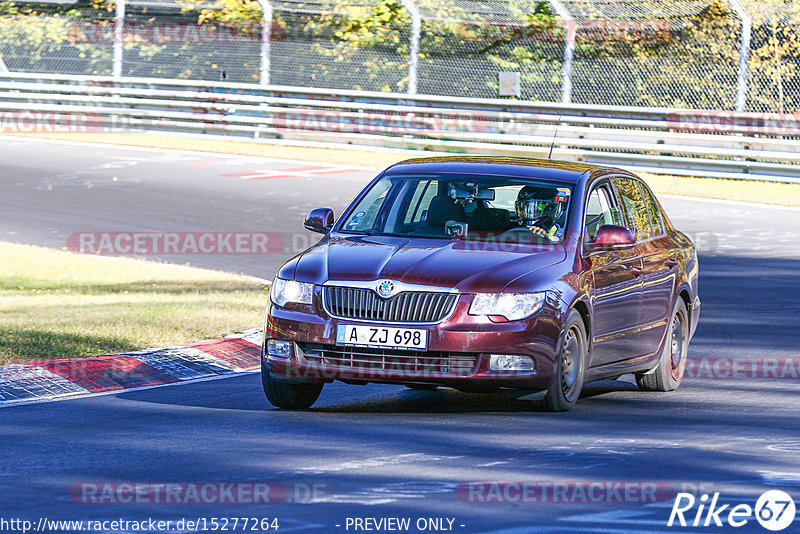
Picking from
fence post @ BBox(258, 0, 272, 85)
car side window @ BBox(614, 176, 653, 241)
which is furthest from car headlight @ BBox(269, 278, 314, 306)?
fence post @ BBox(258, 0, 272, 85)

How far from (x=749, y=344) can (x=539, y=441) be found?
4.60 metres

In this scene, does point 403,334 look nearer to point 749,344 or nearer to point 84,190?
point 749,344

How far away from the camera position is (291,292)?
8.80 metres

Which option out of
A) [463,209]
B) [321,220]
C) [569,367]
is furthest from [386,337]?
[321,220]

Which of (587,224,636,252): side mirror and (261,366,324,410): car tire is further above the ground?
(587,224,636,252): side mirror

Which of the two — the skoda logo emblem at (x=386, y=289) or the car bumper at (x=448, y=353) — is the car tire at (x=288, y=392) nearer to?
the car bumper at (x=448, y=353)

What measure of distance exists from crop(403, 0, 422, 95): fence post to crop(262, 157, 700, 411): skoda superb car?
17638 millimetres

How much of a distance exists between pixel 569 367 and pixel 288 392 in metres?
1.75

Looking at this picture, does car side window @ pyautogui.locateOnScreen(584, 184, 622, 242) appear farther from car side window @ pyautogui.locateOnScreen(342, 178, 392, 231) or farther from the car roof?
car side window @ pyautogui.locateOnScreen(342, 178, 392, 231)

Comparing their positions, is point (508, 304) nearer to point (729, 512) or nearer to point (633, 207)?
point (633, 207)

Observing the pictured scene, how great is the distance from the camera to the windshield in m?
9.43

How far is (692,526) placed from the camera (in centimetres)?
604

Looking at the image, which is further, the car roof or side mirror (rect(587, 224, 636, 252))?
the car roof

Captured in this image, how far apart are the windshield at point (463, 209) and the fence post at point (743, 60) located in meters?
15.7
